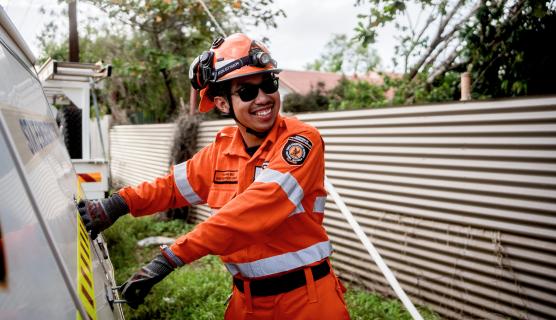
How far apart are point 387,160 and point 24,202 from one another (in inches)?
149

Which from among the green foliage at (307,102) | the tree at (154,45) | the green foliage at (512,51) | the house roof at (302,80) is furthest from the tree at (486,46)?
the house roof at (302,80)

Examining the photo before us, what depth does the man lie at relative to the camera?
173cm

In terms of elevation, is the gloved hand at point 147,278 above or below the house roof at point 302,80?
below

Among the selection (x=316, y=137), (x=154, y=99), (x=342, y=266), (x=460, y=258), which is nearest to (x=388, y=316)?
(x=460, y=258)

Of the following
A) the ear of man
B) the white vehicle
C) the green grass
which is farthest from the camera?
the green grass

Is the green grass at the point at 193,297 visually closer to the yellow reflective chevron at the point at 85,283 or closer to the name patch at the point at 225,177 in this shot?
the name patch at the point at 225,177

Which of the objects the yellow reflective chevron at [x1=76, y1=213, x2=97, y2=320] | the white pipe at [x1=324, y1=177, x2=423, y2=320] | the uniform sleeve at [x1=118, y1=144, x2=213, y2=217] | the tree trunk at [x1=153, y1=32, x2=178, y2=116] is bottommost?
the white pipe at [x1=324, y1=177, x2=423, y2=320]

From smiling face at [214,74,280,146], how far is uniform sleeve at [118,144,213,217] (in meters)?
0.38

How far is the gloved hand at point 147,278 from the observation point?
5.49 ft

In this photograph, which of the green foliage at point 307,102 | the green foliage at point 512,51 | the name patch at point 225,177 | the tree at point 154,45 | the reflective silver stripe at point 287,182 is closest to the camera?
the reflective silver stripe at point 287,182

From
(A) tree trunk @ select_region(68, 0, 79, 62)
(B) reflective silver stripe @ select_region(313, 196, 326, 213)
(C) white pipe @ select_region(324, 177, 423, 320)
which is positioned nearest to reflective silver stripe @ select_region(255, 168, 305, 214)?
(B) reflective silver stripe @ select_region(313, 196, 326, 213)

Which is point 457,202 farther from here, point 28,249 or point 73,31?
point 73,31

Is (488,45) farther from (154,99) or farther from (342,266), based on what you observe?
(154,99)

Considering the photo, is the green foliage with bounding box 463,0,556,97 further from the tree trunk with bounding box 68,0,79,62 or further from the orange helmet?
the tree trunk with bounding box 68,0,79,62
